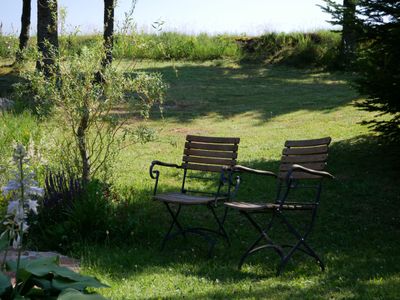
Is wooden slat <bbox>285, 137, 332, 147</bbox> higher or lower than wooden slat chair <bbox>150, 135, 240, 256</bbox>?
higher

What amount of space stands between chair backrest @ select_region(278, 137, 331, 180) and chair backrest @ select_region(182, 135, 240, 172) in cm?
60

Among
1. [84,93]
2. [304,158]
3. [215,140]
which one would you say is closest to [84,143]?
[84,93]

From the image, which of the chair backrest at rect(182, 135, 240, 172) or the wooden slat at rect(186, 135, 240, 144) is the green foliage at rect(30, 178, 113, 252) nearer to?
the chair backrest at rect(182, 135, 240, 172)

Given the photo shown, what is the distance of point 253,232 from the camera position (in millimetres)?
7621

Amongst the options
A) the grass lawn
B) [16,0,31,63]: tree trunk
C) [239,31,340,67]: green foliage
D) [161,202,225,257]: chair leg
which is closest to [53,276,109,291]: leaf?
the grass lawn

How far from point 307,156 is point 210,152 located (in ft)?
4.03

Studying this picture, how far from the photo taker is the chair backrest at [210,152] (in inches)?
288

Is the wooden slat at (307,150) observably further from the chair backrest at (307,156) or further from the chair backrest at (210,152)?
the chair backrest at (210,152)

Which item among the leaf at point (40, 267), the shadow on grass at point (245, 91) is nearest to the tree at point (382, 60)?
the shadow on grass at point (245, 91)

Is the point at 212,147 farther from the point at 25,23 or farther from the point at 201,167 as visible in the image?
the point at 25,23

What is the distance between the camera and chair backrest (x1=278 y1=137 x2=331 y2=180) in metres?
6.52

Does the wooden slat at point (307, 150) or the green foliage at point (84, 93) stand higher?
the green foliage at point (84, 93)

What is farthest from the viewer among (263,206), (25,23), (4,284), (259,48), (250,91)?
(259,48)

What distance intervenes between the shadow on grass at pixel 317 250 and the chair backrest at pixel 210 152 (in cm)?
78
